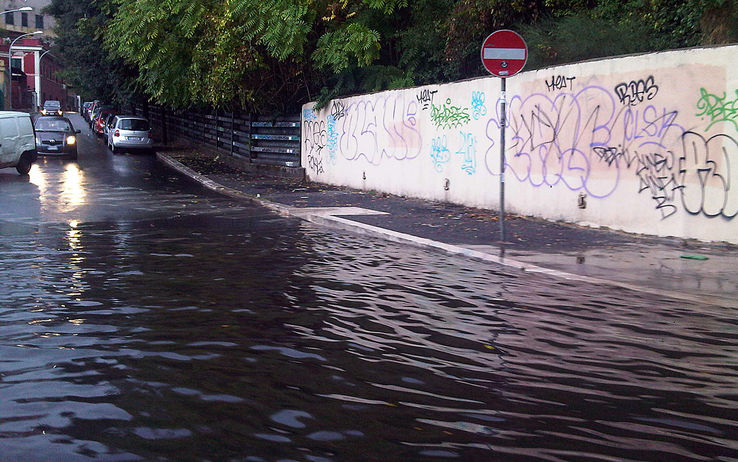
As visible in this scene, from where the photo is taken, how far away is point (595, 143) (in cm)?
1382

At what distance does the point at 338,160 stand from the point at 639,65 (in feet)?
37.9

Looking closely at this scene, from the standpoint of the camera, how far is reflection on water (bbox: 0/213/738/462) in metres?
4.48

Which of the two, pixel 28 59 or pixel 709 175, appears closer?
pixel 709 175

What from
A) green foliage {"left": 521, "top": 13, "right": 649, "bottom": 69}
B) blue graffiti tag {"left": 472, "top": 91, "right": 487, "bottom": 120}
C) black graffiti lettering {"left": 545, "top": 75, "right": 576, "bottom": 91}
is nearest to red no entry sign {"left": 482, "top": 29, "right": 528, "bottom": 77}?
black graffiti lettering {"left": 545, "top": 75, "right": 576, "bottom": 91}

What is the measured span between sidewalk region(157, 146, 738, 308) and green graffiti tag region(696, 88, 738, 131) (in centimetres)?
168

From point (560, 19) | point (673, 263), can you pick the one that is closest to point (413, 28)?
point (560, 19)

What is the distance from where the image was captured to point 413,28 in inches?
900

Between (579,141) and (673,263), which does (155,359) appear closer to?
(673,263)

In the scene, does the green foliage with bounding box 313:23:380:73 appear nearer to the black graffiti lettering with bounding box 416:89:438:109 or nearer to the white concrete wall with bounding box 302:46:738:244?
the white concrete wall with bounding box 302:46:738:244

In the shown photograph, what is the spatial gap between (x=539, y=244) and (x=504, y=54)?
2788mm

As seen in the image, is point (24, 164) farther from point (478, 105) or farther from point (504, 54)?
point (504, 54)

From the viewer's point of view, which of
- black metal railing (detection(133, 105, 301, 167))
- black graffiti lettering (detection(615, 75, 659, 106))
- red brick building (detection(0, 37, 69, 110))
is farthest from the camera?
red brick building (detection(0, 37, 69, 110))

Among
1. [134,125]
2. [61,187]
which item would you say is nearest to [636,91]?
[61,187]

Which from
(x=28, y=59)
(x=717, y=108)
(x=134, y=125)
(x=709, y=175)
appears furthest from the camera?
(x=28, y=59)
